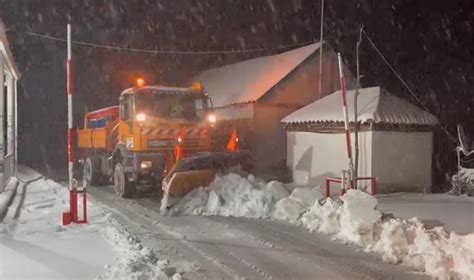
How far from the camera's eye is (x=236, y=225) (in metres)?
11.6

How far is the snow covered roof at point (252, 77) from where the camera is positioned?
997 inches

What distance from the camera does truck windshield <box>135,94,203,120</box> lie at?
1560 centimetres

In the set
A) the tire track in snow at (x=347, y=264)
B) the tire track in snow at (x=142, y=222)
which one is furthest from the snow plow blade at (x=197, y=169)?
the tire track in snow at (x=347, y=264)

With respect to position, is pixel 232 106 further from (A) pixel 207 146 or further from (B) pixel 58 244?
(B) pixel 58 244

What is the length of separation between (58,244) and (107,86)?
2815 cm

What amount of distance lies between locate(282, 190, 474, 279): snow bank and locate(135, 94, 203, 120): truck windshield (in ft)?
17.8

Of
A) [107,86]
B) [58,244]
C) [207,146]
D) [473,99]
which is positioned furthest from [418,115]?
[107,86]

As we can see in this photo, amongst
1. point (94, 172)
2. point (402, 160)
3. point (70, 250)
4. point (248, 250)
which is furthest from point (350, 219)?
point (94, 172)

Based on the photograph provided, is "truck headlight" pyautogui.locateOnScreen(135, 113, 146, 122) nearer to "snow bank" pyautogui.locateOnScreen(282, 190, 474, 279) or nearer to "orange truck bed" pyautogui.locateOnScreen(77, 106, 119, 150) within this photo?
"orange truck bed" pyautogui.locateOnScreen(77, 106, 119, 150)

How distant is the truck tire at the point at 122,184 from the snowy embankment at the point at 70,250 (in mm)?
3481

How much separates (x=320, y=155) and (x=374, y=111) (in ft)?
9.24

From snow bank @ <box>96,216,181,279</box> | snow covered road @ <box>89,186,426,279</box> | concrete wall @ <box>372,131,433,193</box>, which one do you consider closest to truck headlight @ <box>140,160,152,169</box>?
snow covered road @ <box>89,186,426,279</box>

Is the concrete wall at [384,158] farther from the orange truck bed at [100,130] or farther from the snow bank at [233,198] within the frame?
the orange truck bed at [100,130]

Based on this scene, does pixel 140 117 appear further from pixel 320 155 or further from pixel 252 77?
pixel 252 77
